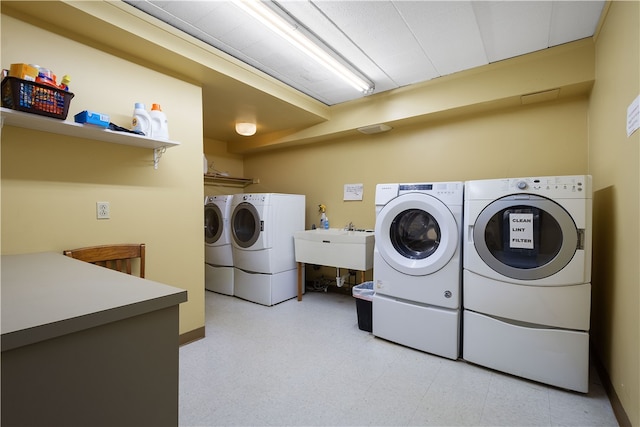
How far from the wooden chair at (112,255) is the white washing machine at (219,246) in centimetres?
167

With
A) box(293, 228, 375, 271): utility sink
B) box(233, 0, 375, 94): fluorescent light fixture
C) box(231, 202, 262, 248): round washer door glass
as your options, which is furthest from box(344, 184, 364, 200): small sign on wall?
box(233, 0, 375, 94): fluorescent light fixture

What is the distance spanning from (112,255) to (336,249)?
1.91 meters

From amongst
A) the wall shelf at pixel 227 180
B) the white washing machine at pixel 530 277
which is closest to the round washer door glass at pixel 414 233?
the white washing machine at pixel 530 277

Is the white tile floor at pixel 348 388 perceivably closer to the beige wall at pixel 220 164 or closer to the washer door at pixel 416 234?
the washer door at pixel 416 234

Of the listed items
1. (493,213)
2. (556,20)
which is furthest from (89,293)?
(556,20)

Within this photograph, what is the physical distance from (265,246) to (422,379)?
2.00m

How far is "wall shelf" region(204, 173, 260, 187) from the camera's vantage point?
14.1 ft

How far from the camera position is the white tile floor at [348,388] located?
1572mm

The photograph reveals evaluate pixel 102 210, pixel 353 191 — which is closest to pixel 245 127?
pixel 353 191

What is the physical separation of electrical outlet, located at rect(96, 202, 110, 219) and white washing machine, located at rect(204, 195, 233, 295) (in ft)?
5.72

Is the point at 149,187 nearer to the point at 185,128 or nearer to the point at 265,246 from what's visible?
the point at 185,128

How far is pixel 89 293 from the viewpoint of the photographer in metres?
0.86

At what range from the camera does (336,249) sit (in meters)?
3.12

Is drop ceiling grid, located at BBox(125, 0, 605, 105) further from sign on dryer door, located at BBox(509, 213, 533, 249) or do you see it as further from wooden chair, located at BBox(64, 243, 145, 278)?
wooden chair, located at BBox(64, 243, 145, 278)
